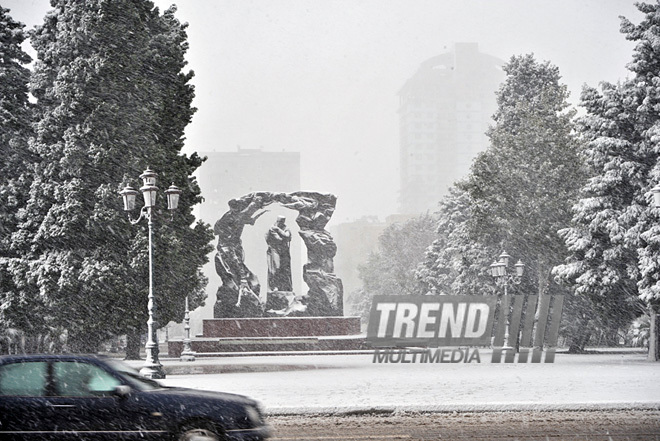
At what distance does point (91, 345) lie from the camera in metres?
31.8

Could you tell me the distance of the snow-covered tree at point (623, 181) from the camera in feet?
103

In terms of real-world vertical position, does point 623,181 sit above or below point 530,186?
below

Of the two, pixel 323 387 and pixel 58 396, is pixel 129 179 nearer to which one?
pixel 323 387

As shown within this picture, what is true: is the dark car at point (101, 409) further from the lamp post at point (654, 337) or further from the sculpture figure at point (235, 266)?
the sculpture figure at point (235, 266)

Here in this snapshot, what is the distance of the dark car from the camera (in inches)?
364

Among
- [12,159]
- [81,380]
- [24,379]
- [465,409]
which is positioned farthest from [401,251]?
[24,379]

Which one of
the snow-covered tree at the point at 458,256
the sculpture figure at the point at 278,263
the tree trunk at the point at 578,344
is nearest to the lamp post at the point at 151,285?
the sculpture figure at the point at 278,263

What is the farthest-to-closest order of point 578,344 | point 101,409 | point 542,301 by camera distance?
point 578,344 < point 542,301 < point 101,409

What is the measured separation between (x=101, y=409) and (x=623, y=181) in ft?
90.6

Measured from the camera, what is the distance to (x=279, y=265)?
45.4m

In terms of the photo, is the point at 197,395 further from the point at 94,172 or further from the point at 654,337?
the point at 654,337

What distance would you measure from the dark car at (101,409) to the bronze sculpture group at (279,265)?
3428 centimetres

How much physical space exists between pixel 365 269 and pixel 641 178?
69.4 meters

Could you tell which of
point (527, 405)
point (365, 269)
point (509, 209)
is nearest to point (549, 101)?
point (509, 209)
